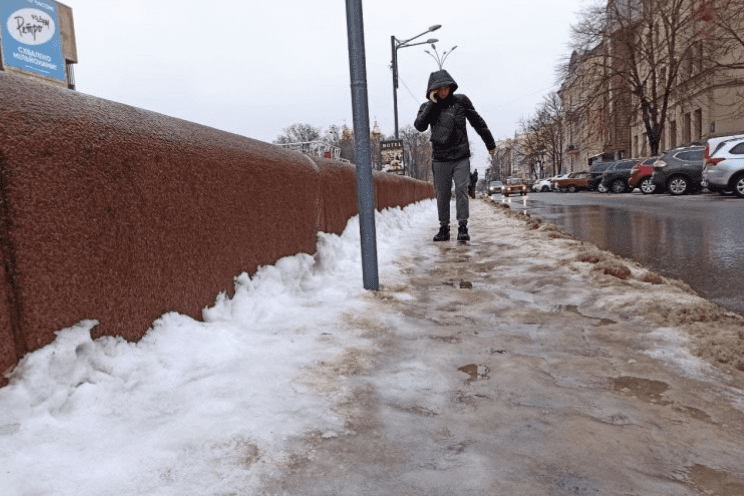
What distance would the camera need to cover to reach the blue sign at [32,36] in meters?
21.2

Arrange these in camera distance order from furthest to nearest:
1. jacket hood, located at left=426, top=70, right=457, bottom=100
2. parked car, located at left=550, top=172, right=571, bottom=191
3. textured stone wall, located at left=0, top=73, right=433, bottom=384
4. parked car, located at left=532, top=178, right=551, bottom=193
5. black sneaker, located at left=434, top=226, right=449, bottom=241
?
parked car, located at left=532, top=178, right=551, bottom=193 < parked car, located at left=550, top=172, right=571, bottom=191 < black sneaker, located at left=434, top=226, right=449, bottom=241 < jacket hood, located at left=426, top=70, right=457, bottom=100 < textured stone wall, located at left=0, top=73, right=433, bottom=384

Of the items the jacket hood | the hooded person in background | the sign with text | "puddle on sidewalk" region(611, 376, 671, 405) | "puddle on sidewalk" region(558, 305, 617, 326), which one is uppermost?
the sign with text

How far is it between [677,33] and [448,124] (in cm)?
3484

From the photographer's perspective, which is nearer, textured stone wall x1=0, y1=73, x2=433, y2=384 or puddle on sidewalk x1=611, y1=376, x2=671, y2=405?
textured stone wall x1=0, y1=73, x2=433, y2=384

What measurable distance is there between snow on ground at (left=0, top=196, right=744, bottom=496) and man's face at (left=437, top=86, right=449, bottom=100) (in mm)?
3745

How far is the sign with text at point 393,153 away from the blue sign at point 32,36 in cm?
1439

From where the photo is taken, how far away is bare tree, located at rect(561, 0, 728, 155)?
30703 mm

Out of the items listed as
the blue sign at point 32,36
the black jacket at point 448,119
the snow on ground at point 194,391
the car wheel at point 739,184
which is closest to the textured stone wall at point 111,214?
the snow on ground at point 194,391

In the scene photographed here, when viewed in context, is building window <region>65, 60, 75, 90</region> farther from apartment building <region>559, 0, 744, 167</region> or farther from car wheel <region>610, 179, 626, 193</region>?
apartment building <region>559, 0, 744, 167</region>

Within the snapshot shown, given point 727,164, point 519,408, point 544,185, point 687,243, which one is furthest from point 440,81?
point 544,185

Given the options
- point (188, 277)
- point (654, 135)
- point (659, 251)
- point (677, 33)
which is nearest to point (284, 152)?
point (188, 277)

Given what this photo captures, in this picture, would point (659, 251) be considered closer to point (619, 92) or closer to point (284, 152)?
point (284, 152)

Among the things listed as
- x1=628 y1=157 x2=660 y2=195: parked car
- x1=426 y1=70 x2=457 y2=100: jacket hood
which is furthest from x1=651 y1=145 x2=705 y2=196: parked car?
x1=426 y1=70 x2=457 y2=100: jacket hood

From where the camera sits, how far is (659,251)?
18.9 ft
